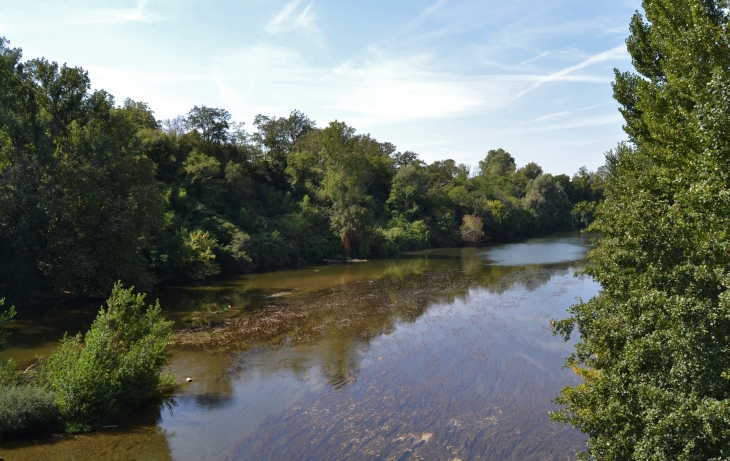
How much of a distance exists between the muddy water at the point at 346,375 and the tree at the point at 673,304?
4.06 metres

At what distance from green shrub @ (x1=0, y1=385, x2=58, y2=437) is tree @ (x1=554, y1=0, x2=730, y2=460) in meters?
12.2

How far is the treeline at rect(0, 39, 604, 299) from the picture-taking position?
23.8 meters

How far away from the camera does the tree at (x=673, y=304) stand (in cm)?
677

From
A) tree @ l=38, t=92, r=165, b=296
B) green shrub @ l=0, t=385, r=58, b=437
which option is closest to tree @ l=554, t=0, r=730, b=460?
green shrub @ l=0, t=385, r=58, b=437

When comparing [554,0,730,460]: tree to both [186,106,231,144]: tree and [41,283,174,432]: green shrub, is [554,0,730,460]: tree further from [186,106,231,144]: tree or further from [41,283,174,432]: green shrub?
[186,106,231,144]: tree

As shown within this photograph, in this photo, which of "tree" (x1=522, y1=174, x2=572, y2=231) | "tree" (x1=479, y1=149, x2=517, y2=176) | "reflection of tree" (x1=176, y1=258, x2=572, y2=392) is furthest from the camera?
"tree" (x1=479, y1=149, x2=517, y2=176)

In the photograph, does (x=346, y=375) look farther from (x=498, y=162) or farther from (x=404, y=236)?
(x=498, y=162)

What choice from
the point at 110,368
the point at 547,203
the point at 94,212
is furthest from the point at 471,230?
the point at 110,368

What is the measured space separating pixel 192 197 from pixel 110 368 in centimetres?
3175

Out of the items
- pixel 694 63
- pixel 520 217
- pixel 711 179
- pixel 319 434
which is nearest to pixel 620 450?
pixel 711 179

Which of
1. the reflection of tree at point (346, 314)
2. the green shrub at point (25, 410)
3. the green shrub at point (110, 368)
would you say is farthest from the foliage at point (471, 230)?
the green shrub at point (25, 410)

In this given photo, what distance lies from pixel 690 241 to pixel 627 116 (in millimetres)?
10530

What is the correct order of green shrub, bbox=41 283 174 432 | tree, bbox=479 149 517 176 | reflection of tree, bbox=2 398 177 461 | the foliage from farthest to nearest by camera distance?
1. tree, bbox=479 149 517 176
2. the foliage
3. green shrub, bbox=41 283 174 432
4. reflection of tree, bbox=2 398 177 461

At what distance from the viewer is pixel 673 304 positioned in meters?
7.55
